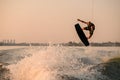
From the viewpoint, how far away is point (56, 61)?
3.54 m

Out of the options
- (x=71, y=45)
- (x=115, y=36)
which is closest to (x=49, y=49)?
(x=71, y=45)

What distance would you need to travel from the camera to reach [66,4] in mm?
3689

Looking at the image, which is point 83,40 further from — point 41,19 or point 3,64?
point 3,64

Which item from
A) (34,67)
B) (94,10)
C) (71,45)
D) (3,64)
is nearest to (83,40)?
(71,45)

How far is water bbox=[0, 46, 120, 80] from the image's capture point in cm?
344

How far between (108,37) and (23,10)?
109cm

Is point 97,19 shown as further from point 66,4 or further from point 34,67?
point 34,67

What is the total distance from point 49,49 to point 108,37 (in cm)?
72

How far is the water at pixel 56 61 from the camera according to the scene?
3.44 metres

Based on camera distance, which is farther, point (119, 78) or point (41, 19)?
point (41, 19)

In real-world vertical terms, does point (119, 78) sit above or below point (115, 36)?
below

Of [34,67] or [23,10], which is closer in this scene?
[34,67]

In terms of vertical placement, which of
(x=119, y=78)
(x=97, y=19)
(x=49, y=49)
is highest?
(x=97, y=19)

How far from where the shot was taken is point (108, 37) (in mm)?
3650
